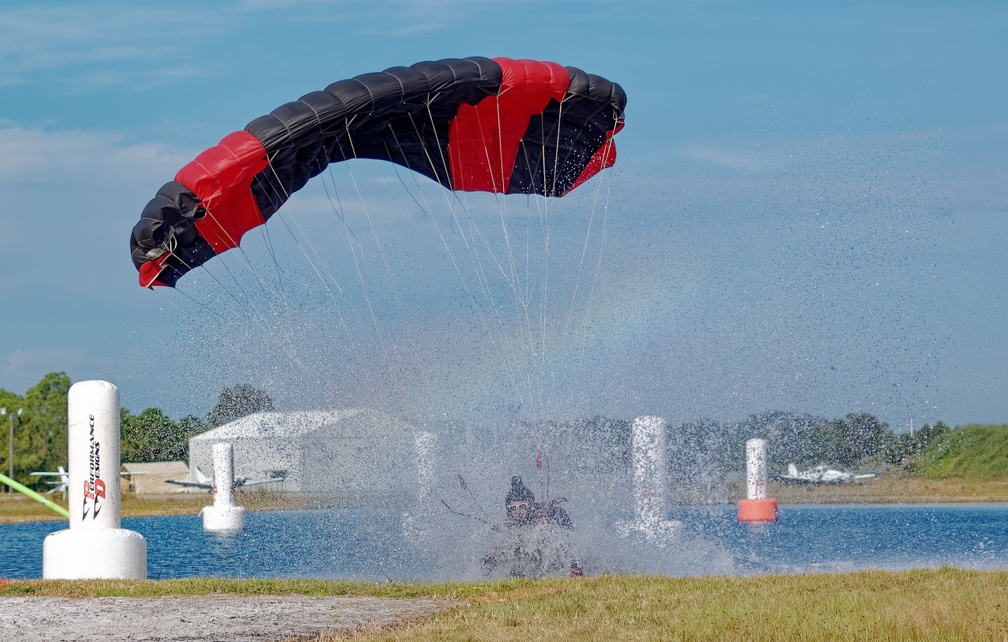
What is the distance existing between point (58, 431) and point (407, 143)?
71.5 meters

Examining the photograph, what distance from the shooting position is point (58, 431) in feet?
268

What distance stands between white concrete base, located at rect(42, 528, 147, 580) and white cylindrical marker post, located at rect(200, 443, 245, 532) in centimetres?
2238

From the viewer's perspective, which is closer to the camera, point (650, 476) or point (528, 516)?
point (528, 516)

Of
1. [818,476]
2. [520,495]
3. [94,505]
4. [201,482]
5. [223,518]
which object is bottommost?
[201,482]

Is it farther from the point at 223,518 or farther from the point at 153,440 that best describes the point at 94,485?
the point at 153,440

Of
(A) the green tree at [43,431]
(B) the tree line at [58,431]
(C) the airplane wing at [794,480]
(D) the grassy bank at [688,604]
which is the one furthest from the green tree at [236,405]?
(D) the grassy bank at [688,604]

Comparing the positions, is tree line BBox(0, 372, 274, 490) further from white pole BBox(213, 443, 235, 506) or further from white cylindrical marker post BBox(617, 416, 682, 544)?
white cylindrical marker post BBox(617, 416, 682, 544)

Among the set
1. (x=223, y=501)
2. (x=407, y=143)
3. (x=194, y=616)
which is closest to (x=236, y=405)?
(x=223, y=501)

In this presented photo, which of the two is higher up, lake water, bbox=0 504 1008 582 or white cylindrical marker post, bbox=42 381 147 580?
white cylindrical marker post, bbox=42 381 147 580

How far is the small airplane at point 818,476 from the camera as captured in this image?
5700 centimetres

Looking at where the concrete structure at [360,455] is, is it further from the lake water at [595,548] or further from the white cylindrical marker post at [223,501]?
the white cylindrical marker post at [223,501]

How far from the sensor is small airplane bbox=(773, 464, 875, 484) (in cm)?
5700

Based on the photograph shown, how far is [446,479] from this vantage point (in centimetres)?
1977

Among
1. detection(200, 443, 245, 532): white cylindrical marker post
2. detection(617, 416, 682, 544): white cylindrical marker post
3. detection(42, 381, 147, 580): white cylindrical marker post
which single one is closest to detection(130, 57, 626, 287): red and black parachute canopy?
detection(42, 381, 147, 580): white cylindrical marker post
